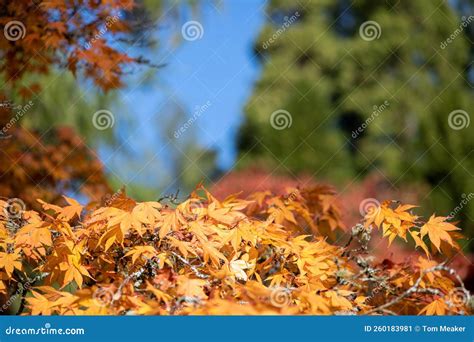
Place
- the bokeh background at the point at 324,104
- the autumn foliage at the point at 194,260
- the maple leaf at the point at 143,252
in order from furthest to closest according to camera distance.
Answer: the bokeh background at the point at 324,104
the maple leaf at the point at 143,252
the autumn foliage at the point at 194,260

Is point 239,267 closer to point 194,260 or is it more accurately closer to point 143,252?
point 194,260

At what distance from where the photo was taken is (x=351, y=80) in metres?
13.7

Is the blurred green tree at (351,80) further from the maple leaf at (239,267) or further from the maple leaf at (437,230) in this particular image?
the maple leaf at (239,267)

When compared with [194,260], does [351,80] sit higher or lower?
higher

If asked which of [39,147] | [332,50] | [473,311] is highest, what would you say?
[332,50]

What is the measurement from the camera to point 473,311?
2.79 metres

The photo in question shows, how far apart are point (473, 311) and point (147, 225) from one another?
1402 mm

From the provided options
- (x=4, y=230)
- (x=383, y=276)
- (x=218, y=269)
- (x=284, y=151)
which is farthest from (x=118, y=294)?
(x=284, y=151)

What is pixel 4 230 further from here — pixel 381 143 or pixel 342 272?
pixel 381 143

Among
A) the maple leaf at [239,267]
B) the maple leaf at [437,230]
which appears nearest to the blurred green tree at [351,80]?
the maple leaf at [437,230]

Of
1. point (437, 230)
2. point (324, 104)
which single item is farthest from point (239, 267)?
point (324, 104)

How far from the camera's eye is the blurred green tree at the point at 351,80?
39.3 feet

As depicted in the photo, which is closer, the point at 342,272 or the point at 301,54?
the point at 342,272

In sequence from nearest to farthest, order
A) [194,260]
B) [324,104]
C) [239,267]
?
[239,267], [194,260], [324,104]
